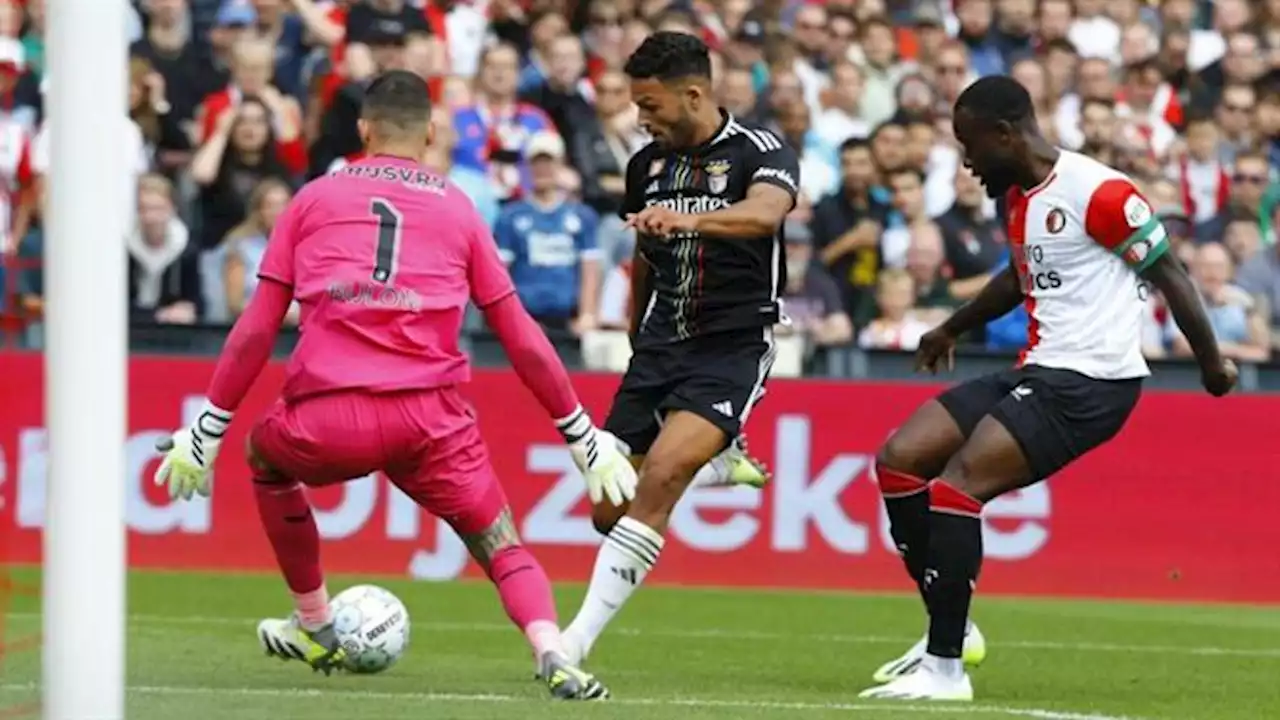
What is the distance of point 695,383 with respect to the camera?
34.6 ft

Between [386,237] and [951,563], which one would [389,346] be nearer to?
[386,237]

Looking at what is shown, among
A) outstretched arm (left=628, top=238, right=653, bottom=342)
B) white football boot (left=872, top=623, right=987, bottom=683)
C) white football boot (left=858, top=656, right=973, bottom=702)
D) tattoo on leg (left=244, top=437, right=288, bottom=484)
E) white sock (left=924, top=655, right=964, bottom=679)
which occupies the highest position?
outstretched arm (left=628, top=238, right=653, bottom=342)

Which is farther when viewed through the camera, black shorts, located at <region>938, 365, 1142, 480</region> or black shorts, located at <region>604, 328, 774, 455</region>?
black shorts, located at <region>604, 328, 774, 455</region>

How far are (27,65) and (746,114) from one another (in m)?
4.86

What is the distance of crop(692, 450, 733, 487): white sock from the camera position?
11211mm

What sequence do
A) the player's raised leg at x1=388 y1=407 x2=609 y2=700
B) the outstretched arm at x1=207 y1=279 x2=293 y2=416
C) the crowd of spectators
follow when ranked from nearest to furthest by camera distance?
the outstretched arm at x1=207 y1=279 x2=293 y2=416
the player's raised leg at x1=388 y1=407 x2=609 y2=700
the crowd of spectators

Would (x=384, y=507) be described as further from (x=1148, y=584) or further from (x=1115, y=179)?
(x=1115, y=179)

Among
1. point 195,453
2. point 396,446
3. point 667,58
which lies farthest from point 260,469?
point 667,58

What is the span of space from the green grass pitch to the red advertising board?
0.38 metres

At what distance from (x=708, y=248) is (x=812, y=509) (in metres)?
6.04

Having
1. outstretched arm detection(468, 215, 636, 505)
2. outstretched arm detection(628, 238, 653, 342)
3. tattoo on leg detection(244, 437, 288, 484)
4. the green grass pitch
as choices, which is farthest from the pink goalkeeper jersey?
outstretched arm detection(628, 238, 653, 342)

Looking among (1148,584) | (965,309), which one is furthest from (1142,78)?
(965,309)

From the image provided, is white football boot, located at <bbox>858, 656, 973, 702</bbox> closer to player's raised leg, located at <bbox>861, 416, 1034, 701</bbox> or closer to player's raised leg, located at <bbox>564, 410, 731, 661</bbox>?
player's raised leg, located at <bbox>861, 416, 1034, 701</bbox>

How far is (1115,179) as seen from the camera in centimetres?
1019
